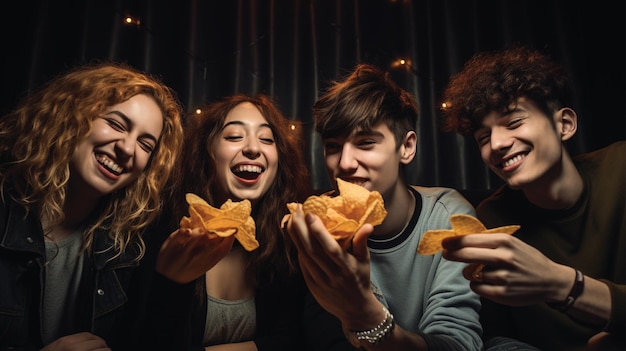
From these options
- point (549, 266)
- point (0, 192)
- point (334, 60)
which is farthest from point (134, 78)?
point (549, 266)

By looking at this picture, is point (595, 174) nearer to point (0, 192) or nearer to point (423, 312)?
point (423, 312)

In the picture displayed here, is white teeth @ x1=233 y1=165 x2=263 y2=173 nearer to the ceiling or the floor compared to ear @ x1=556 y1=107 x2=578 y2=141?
nearer to the floor

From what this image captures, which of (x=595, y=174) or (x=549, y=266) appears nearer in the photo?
(x=549, y=266)

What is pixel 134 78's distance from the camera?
64.2 inches

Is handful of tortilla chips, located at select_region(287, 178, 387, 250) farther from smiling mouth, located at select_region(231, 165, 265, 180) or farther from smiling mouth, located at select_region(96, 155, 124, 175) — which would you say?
smiling mouth, located at select_region(96, 155, 124, 175)

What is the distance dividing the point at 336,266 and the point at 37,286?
102 centimetres

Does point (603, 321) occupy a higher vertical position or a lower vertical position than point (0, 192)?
lower

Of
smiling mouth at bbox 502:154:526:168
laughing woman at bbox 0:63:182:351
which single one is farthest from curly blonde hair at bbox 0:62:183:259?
smiling mouth at bbox 502:154:526:168

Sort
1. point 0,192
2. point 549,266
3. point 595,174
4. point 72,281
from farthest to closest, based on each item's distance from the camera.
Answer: point 595,174
point 72,281
point 0,192
point 549,266

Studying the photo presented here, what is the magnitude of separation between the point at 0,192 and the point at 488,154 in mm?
1751

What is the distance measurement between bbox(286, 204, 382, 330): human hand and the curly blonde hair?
792mm

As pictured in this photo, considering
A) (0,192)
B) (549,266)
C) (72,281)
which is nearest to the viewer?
(549,266)

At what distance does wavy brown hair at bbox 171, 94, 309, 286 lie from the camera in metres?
1.76

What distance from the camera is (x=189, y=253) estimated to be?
47.2 inches
